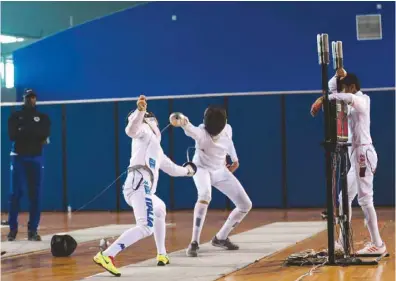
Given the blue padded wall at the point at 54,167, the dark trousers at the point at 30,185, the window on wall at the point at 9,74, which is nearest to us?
the dark trousers at the point at 30,185

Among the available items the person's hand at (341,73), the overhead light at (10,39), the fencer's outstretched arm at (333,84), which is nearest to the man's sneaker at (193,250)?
the fencer's outstretched arm at (333,84)

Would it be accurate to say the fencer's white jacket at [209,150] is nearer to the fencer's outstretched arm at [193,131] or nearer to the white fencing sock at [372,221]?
the fencer's outstretched arm at [193,131]

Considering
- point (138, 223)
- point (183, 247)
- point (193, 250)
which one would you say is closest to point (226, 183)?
point (193, 250)

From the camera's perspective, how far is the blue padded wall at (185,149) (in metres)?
12.8

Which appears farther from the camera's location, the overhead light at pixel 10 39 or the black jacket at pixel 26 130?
the overhead light at pixel 10 39

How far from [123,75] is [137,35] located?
70 centimetres

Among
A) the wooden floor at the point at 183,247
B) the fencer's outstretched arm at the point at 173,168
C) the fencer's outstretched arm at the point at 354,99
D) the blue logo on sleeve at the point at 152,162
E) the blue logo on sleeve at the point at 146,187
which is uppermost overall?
the fencer's outstretched arm at the point at 354,99

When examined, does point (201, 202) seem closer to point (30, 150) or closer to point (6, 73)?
point (30, 150)

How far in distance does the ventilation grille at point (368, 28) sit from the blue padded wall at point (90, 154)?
4.09 metres

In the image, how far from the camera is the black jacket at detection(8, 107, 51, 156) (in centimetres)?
813

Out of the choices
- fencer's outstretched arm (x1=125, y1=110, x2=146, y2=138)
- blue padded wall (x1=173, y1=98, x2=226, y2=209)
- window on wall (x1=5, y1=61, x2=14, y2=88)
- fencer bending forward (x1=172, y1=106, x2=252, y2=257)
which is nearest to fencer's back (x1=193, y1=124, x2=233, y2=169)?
fencer bending forward (x1=172, y1=106, x2=252, y2=257)

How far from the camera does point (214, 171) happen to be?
6.88m

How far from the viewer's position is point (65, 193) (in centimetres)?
1330

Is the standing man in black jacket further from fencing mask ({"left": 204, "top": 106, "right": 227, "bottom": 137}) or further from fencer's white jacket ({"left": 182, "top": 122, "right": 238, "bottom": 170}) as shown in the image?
fencing mask ({"left": 204, "top": 106, "right": 227, "bottom": 137})
